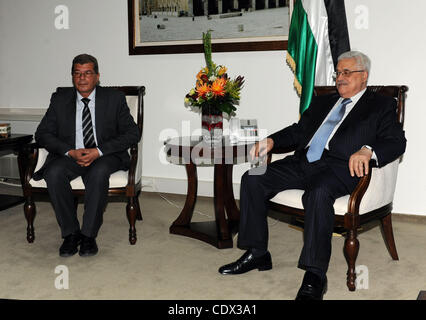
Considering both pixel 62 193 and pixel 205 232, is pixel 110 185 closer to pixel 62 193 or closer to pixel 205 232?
pixel 62 193

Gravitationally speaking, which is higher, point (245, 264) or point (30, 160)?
point (30, 160)

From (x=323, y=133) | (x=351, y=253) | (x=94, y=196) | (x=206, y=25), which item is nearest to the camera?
(x=351, y=253)

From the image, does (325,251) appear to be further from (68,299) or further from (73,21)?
(73,21)

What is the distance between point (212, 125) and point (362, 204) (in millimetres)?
1224

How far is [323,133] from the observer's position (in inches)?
117

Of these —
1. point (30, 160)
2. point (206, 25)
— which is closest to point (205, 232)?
point (30, 160)

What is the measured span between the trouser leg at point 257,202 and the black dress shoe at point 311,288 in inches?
16.1

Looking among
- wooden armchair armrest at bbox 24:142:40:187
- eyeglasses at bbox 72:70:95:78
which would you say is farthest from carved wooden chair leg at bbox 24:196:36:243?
eyeglasses at bbox 72:70:95:78

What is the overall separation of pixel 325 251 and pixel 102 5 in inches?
132

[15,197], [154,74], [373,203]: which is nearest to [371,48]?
[373,203]

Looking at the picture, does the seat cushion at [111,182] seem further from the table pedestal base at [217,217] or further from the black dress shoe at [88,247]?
the table pedestal base at [217,217]

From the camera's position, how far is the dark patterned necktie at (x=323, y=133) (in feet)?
9.70

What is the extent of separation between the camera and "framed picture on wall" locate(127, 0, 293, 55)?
13.5 ft

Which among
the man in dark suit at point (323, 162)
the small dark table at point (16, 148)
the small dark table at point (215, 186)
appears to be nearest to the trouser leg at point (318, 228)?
the man in dark suit at point (323, 162)
